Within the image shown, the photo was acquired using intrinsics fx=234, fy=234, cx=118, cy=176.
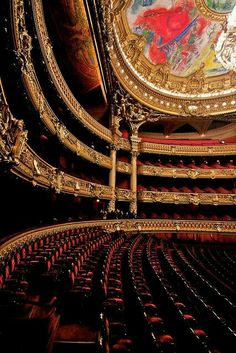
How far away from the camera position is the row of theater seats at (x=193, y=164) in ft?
24.4

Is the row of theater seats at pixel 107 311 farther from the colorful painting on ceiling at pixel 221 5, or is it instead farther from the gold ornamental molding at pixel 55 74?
the colorful painting on ceiling at pixel 221 5

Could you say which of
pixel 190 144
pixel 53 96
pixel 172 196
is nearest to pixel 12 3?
pixel 53 96

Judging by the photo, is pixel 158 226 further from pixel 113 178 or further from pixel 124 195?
pixel 113 178

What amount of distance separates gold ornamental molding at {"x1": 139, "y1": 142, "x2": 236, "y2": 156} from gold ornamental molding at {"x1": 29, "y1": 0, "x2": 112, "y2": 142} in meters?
1.65

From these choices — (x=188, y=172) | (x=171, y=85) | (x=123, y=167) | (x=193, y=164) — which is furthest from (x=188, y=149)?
(x=123, y=167)

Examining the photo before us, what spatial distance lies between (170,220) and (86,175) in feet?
8.10

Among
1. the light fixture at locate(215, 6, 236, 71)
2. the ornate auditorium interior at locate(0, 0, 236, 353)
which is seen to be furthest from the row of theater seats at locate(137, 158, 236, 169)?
the light fixture at locate(215, 6, 236, 71)

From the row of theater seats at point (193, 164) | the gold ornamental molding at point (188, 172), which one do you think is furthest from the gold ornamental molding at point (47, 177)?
the row of theater seats at point (193, 164)

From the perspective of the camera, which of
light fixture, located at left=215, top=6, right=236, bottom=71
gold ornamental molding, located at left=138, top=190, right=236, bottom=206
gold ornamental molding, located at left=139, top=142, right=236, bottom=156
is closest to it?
light fixture, located at left=215, top=6, right=236, bottom=71

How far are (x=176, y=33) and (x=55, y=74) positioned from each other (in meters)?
5.02

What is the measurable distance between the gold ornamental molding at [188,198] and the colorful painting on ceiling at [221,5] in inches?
205

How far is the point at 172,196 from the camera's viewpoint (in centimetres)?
674

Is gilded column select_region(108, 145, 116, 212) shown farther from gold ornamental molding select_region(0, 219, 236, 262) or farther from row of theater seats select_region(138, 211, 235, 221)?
row of theater seats select_region(138, 211, 235, 221)

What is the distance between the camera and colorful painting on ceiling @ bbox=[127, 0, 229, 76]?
6160 mm
